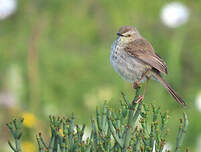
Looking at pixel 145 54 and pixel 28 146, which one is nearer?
pixel 145 54

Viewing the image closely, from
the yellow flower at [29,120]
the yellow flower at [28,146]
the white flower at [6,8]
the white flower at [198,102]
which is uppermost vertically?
the white flower at [6,8]

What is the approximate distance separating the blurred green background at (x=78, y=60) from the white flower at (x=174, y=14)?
17cm

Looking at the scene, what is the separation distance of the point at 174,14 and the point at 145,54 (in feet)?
15.0

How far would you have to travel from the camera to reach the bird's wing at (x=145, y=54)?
488 centimetres

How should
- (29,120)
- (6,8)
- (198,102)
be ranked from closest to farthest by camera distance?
(29,120)
(198,102)
(6,8)

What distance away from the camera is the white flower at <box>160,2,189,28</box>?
30.6 ft

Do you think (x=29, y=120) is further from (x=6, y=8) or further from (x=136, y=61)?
(x=136, y=61)

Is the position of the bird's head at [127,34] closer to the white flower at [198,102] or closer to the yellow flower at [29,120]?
the yellow flower at [29,120]

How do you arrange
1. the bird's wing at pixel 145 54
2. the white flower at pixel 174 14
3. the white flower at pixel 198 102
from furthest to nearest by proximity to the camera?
the white flower at pixel 174 14, the white flower at pixel 198 102, the bird's wing at pixel 145 54

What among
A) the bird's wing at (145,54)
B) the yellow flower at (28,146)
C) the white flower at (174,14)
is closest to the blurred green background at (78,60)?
the yellow flower at (28,146)

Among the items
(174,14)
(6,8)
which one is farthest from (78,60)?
(174,14)

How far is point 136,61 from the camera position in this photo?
5047 millimetres

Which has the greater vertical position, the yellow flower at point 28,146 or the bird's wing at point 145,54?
the yellow flower at point 28,146

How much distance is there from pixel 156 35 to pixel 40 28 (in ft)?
6.84
